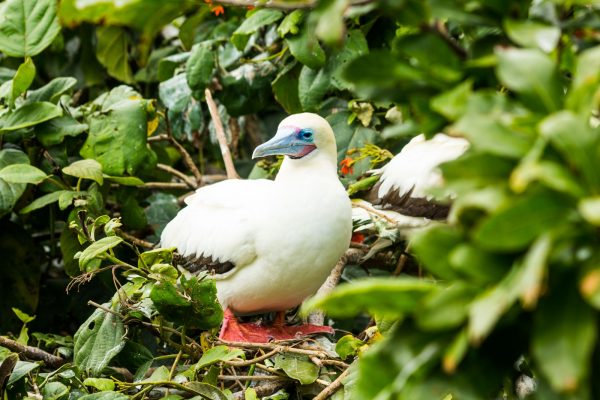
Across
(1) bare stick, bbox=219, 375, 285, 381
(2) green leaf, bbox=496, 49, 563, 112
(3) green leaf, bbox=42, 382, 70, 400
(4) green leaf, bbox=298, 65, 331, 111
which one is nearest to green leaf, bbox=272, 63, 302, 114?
(4) green leaf, bbox=298, 65, 331, 111

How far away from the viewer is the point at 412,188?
437 centimetres

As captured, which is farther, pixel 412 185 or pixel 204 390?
pixel 412 185

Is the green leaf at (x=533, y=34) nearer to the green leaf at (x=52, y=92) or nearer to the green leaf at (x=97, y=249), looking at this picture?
the green leaf at (x=97, y=249)

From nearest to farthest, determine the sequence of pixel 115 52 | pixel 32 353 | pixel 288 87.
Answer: pixel 32 353, pixel 288 87, pixel 115 52

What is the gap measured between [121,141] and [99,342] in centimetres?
119

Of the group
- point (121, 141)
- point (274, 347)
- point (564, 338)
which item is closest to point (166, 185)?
point (121, 141)

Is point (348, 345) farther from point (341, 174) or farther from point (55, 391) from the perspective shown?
point (341, 174)

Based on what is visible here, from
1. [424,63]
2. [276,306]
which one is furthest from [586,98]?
[276,306]

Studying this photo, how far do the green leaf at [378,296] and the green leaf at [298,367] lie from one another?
1883 mm

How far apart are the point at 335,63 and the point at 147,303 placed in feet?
5.17

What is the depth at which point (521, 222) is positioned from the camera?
4.69ft

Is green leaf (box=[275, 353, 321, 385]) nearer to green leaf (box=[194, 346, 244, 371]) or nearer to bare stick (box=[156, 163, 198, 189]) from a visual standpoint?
green leaf (box=[194, 346, 244, 371])

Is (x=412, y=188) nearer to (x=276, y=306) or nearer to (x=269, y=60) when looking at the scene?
(x=276, y=306)

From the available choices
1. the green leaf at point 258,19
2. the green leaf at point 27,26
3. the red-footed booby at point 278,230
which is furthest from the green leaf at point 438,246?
the green leaf at point 27,26
